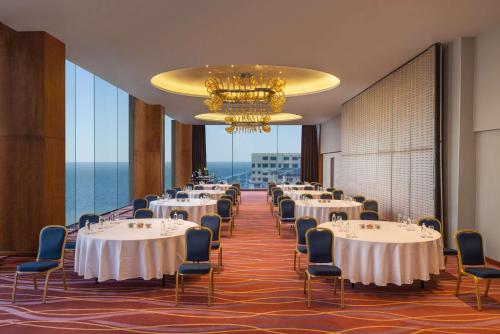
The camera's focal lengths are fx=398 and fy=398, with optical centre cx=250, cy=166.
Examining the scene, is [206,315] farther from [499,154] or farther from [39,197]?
[499,154]

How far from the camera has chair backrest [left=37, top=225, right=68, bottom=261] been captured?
19.4 feet

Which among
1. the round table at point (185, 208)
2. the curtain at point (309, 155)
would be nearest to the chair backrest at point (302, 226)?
the round table at point (185, 208)

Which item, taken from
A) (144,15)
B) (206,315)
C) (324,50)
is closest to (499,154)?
(324,50)

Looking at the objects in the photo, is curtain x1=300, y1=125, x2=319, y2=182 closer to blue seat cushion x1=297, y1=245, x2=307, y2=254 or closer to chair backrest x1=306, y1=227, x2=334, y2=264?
blue seat cushion x1=297, y1=245, x2=307, y2=254

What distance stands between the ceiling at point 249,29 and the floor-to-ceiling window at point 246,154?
16.5m

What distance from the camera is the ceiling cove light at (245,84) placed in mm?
10188

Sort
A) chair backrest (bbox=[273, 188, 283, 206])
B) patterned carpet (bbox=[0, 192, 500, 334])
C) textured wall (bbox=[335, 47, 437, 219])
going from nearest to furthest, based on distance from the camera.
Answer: patterned carpet (bbox=[0, 192, 500, 334]) → textured wall (bbox=[335, 47, 437, 219]) → chair backrest (bbox=[273, 188, 283, 206])

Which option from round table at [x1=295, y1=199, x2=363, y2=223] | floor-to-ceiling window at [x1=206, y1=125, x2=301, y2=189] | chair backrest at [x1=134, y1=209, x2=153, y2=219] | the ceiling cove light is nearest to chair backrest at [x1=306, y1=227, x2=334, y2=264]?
chair backrest at [x1=134, y1=209, x2=153, y2=219]

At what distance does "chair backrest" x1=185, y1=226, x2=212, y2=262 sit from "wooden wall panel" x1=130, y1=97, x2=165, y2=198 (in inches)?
446

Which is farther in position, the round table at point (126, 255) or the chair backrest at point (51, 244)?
the chair backrest at point (51, 244)

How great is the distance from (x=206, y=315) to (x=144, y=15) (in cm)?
487

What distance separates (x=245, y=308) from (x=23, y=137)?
5.55m

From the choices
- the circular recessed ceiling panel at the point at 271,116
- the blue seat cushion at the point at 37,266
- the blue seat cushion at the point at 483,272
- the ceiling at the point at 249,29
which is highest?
the circular recessed ceiling panel at the point at 271,116

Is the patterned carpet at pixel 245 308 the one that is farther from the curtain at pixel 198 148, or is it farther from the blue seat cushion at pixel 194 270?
the curtain at pixel 198 148
